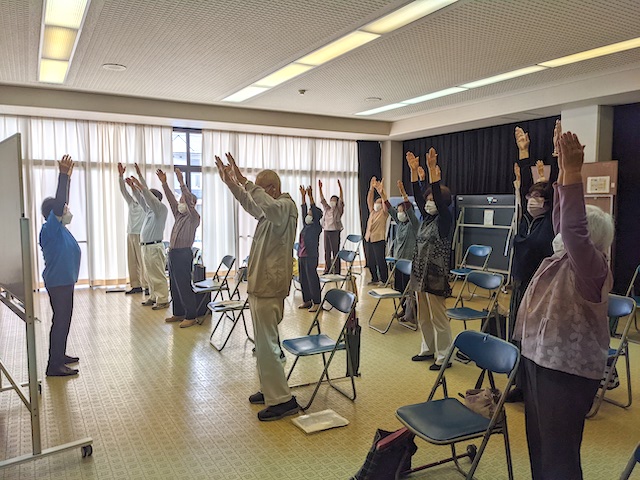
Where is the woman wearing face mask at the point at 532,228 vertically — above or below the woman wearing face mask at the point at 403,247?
above

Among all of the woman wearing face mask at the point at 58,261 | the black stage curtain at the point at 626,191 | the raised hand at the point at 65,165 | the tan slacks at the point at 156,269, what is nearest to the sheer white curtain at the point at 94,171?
the tan slacks at the point at 156,269

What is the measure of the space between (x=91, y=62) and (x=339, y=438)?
15.6ft

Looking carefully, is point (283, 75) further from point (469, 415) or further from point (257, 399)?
point (469, 415)

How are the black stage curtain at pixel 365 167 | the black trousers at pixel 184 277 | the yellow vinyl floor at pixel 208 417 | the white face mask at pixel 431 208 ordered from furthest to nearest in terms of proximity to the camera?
the black stage curtain at pixel 365 167 → the black trousers at pixel 184 277 → the white face mask at pixel 431 208 → the yellow vinyl floor at pixel 208 417

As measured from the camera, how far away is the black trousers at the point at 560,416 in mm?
1980

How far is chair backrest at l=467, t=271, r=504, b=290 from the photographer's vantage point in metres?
4.51

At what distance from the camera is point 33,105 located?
6883 millimetres

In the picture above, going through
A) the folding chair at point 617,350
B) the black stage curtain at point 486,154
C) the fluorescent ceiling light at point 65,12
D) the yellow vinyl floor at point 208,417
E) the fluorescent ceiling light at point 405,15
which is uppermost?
the fluorescent ceiling light at point 65,12

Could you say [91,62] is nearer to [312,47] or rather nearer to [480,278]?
[312,47]

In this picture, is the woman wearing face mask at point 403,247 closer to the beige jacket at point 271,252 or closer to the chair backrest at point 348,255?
the chair backrest at point 348,255

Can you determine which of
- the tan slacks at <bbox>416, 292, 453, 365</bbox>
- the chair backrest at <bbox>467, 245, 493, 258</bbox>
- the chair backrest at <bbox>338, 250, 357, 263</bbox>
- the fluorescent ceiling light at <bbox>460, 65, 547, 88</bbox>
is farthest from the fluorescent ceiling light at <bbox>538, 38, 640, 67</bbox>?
the chair backrest at <bbox>338, 250, 357, 263</bbox>

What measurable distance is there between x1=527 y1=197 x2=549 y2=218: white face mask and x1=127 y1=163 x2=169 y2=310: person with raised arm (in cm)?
467

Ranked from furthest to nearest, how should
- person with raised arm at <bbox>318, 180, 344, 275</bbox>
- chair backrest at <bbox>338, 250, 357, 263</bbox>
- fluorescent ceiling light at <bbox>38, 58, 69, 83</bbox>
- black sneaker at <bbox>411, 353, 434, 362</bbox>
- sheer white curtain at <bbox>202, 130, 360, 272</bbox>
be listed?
sheer white curtain at <bbox>202, 130, 360, 272</bbox>, person with raised arm at <bbox>318, 180, 344, 275</bbox>, chair backrest at <bbox>338, 250, 357, 263</bbox>, fluorescent ceiling light at <bbox>38, 58, 69, 83</bbox>, black sneaker at <bbox>411, 353, 434, 362</bbox>

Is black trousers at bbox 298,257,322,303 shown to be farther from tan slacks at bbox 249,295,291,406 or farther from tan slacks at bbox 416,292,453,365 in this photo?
tan slacks at bbox 249,295,291,406
